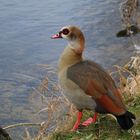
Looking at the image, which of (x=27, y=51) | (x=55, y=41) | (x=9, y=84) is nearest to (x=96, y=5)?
(x=55, y=41)

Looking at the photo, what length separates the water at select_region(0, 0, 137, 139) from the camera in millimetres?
11664

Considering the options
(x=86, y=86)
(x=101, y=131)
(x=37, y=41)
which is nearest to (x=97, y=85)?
(x=86, y=86)

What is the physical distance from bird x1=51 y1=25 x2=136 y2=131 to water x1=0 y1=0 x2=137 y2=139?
5210mm

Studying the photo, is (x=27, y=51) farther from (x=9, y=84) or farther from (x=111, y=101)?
(x=111, y=101)

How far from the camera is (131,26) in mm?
16703

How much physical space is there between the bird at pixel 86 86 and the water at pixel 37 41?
5.21 m

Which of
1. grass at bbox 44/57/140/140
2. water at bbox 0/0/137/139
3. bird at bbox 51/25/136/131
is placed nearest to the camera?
bird at bbox 51/25/136/131

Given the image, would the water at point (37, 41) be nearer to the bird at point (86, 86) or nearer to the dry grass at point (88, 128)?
the dry grass at point (88, 128)

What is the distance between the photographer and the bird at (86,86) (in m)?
4.86

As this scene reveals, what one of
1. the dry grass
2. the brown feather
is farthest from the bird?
the dry grass

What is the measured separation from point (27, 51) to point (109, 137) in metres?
9.75

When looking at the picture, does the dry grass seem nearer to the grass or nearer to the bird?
the grass

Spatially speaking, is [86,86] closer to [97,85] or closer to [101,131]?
[97,85]

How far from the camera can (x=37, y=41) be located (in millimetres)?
15414
